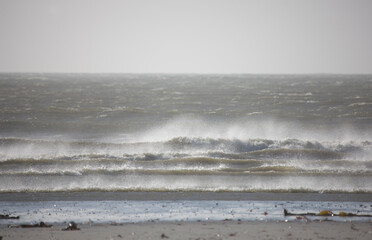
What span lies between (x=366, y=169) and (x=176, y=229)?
1140cm

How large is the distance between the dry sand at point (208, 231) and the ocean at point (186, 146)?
13.7 ft

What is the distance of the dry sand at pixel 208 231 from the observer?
9.72 metres

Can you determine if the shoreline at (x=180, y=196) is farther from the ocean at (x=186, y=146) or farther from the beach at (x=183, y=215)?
the ocean at (x=186, y=146)

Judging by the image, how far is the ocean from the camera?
1623cm

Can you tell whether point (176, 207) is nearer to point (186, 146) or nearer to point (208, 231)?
point (208, 231)

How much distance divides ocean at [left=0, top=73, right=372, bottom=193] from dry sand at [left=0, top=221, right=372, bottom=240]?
4173mm

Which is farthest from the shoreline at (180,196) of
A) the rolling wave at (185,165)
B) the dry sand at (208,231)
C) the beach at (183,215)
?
the dry sand at (208,231)

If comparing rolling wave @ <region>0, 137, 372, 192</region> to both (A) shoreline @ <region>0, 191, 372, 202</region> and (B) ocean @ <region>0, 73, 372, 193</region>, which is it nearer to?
(B) ocean @ <region>0, 73, 372, 193</region>

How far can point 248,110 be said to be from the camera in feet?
132

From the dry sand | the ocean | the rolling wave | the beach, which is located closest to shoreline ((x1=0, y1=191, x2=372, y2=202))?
the beach

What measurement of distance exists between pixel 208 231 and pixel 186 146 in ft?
47.7

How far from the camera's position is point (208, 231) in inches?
396

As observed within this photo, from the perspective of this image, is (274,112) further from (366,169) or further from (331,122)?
(366,169)

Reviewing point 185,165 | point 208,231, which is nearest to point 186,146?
point 185,165
